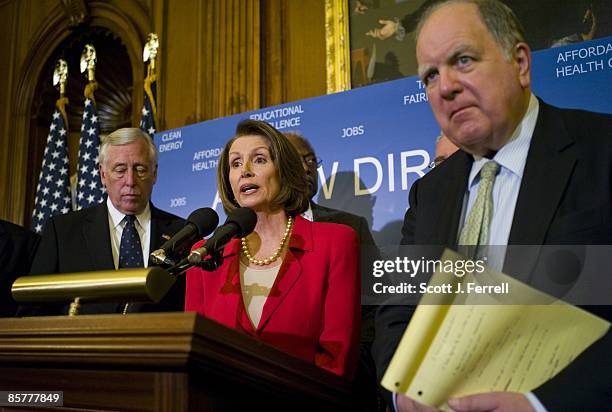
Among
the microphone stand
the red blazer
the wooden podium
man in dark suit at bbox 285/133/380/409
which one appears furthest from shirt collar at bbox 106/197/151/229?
the wooden podium

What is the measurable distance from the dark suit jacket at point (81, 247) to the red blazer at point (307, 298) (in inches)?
25.2

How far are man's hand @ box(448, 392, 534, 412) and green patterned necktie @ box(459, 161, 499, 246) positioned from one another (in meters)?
0.41

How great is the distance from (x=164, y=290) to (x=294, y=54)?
148 inches

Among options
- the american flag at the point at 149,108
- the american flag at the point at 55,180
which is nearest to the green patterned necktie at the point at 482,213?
the american flag at the point at 149,108

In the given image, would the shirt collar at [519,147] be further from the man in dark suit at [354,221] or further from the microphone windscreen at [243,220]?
the man in dark suit at [354,221]

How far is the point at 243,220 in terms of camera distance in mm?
1952

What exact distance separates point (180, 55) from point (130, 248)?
9.16 feet

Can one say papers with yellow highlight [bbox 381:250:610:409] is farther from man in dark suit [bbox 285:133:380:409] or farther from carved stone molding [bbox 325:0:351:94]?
carved stone molding [bbox 325:0:351:94]

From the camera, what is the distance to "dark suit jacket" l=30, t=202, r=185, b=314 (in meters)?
3.03

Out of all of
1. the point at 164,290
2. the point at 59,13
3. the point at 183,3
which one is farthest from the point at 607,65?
the point at 59,13

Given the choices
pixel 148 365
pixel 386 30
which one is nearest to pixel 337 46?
pixel 386 30

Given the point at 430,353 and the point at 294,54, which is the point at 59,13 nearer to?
the point at 294,54

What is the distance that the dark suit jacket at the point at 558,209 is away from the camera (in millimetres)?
1312

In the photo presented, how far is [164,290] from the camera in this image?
5.03 ft
